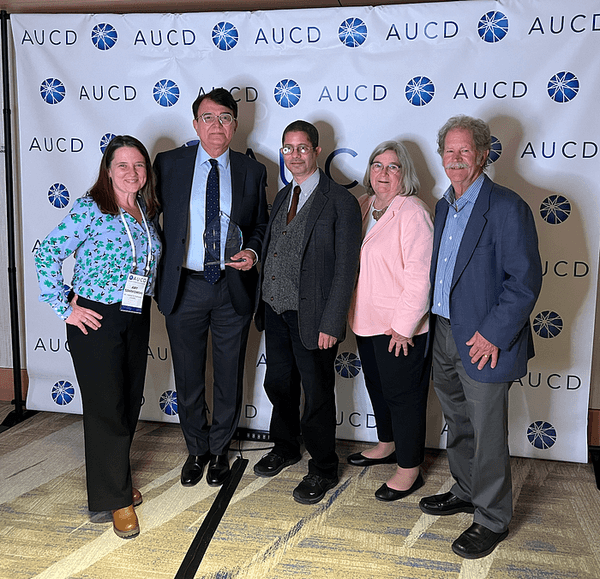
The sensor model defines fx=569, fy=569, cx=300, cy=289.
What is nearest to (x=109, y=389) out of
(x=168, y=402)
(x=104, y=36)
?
(x=168, y=402)

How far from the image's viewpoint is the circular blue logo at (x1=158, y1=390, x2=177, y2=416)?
353 centimetres

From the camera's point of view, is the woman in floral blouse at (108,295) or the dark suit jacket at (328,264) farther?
the dark suit jacket at (328,264)

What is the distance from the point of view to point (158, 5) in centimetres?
Result: 332

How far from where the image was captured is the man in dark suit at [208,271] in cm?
271

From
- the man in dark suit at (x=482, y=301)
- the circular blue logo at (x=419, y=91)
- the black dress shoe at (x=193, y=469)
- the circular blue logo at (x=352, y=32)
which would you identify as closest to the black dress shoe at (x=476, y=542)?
the man in dark suit at (x=482, y=301)

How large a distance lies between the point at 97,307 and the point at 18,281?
172 cm

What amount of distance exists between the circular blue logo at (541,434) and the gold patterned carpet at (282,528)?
0.34ft

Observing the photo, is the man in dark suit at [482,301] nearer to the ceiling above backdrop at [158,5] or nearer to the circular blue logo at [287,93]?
the circular blue logo at [287,93]

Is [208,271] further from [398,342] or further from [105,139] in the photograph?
[105,139]

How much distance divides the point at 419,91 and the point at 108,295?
6.25 feet

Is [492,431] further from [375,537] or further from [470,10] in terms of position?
[470,10]

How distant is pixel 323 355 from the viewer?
104 inches

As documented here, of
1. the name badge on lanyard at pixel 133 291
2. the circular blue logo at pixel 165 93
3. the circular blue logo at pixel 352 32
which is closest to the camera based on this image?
the name badge on lanyard at pixel 133 291

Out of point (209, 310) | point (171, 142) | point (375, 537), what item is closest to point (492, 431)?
point (375, 537)
